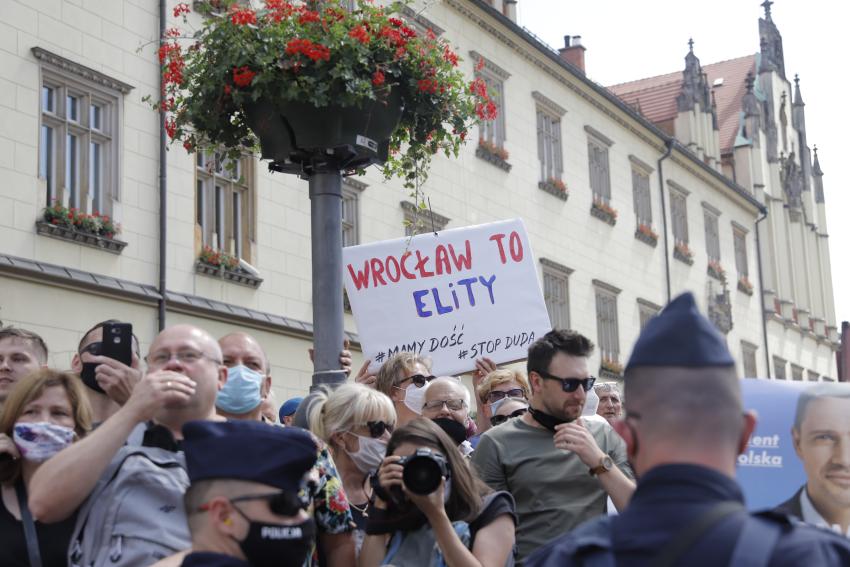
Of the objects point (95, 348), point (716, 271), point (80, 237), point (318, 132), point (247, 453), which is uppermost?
point (716, 271)

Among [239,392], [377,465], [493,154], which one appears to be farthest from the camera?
[493,154]

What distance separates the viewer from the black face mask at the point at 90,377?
18.7ft

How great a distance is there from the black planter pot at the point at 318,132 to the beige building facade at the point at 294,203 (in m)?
1.73

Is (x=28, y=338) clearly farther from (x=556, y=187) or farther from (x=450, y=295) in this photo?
(x=556, y=187)

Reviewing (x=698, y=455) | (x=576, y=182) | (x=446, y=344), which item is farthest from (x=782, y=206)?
(x=698, y=455)

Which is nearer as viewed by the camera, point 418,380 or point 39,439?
point 39,439

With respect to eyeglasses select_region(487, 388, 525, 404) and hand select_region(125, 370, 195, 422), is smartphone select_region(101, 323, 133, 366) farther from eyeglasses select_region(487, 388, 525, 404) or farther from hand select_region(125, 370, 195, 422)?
eyeglasses select_region(487, 388, 525, 404)

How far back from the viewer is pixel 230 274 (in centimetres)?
1864

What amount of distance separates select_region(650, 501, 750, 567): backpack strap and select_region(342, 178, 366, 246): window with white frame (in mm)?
18691

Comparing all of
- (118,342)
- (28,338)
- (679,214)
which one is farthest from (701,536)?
(679,214)

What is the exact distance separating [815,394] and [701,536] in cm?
306

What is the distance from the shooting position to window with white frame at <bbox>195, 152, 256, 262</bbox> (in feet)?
60.8

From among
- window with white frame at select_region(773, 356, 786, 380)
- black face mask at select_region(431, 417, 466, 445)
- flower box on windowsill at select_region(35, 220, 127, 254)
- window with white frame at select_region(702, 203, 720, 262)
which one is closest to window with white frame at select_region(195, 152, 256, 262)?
flower box on windowsill at select_region(35, 220, 127, 254)

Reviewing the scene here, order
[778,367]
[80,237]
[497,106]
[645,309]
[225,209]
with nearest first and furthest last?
[80,237] < [225,209] < [497,106] < [645,309] < [778,367]
